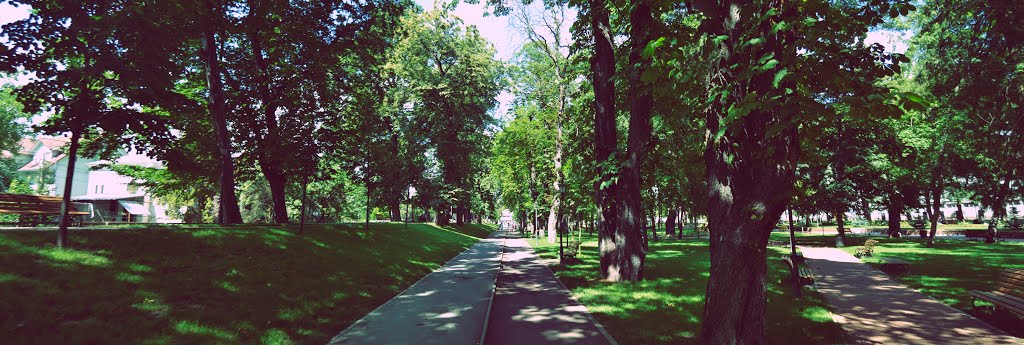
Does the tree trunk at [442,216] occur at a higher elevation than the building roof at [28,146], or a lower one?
lower

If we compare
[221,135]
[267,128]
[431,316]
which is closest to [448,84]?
[267,128]

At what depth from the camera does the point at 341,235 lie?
49.7 ft

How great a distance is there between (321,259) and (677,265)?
1205cm

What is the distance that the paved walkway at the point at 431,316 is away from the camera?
21.1 feet

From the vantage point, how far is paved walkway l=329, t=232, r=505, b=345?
6441 millimetres

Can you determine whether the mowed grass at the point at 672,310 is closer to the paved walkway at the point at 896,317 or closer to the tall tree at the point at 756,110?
the paved walkway at the point at 896,317

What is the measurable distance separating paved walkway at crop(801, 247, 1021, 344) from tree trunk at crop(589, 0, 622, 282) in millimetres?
4659

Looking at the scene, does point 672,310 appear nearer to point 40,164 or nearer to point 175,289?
point 175,289

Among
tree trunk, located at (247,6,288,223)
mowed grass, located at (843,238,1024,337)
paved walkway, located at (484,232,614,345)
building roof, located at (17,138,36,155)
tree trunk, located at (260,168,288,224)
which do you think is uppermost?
building roof, located at (17,138,36,155)

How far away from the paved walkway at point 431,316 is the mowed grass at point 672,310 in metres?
2.27

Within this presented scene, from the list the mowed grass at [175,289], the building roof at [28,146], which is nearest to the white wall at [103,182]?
the building roof at [28,146]

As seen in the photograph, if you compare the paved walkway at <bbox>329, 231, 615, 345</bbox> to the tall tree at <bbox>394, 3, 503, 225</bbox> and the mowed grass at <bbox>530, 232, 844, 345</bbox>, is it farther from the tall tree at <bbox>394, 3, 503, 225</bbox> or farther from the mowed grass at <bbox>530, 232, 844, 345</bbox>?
the tall tree at <bbox>394, 3, 503, 225</bbox>

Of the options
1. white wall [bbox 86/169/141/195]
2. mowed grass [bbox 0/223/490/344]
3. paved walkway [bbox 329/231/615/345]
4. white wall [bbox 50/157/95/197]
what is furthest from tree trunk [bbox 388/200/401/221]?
white wall [bbox 50/157/95/197]

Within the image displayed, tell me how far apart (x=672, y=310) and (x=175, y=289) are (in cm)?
845
